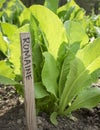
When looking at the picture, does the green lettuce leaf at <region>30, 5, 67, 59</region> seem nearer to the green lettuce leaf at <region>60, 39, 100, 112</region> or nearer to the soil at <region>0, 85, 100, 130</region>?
the green lettuce leaf at <region>60, 39, 100, 112</region>

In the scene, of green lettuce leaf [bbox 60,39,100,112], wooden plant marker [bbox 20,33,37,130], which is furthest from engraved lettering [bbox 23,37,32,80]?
green lettuce leaf [bbox 60,39,100,112]

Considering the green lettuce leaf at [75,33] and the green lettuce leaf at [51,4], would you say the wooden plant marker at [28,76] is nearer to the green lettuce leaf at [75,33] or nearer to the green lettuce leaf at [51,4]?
the green lettuce leaf at [75,33]

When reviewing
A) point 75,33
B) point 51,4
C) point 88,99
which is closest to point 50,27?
point 75,33

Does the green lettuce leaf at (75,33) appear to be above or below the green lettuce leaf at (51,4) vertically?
below

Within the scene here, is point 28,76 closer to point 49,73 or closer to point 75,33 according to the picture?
point 49,73

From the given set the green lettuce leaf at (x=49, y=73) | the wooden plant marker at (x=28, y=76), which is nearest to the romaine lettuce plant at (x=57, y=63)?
the green lettuce leaf at (x=49, y=73)

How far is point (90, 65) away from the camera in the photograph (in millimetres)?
1851

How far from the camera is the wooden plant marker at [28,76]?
1.60 meters

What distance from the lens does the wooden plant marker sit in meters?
1.60

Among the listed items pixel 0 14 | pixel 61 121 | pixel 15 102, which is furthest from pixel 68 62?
pixel 0 14

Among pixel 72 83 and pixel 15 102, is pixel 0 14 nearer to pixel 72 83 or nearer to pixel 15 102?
pixel 15 102

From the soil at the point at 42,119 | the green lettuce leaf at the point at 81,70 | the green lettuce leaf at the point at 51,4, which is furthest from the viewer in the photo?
the green lettuce leaf at the point at 51,4

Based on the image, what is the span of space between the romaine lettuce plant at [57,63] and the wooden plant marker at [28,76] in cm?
13

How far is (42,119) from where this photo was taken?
199 centimetres
